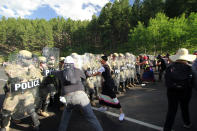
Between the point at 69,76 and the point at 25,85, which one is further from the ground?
the point at 69,76

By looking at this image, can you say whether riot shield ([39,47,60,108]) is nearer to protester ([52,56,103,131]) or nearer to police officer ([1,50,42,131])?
police officer ([1,50,42,131])

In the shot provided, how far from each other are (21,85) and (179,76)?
380 centimetres

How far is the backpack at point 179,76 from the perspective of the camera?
2641 millimetres

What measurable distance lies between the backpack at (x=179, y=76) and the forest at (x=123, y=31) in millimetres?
20486

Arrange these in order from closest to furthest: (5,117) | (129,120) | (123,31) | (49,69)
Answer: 1. (5,117)
2. (129,120)
3. (49,69)
4. (123,31)

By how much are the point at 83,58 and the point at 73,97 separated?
11.2 feet

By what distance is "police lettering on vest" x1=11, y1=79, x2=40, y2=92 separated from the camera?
321 centimetres

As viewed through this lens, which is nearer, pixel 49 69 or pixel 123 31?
pixel 49 69

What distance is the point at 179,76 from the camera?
2.66m

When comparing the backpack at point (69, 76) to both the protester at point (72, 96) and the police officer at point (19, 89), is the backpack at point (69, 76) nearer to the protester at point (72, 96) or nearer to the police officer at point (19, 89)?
the protester at point (72, 96)

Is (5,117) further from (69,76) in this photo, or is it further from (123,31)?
(123,31)

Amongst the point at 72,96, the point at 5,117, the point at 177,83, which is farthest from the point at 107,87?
the point at 5,117

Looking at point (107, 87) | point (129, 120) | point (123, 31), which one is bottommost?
point (129, 120)

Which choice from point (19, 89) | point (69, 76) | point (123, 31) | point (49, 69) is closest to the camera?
point (69, 76)
